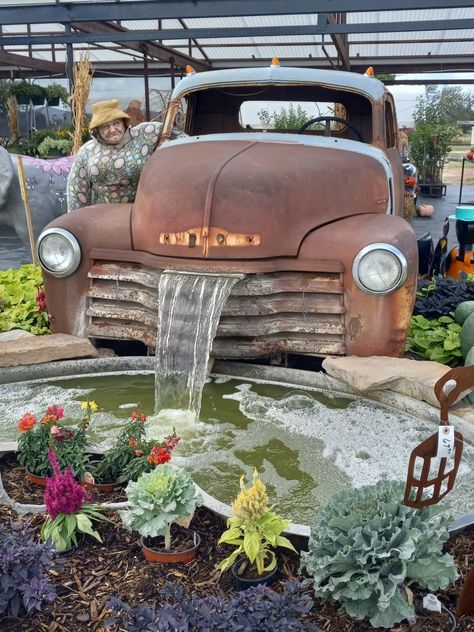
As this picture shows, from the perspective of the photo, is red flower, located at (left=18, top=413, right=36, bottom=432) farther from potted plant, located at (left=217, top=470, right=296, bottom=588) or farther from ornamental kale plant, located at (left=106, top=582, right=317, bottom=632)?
ornamental kale plant, located at (left=106, top=582, right=317, bottom=632)

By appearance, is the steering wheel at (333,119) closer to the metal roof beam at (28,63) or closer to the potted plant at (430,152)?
the metal roof beam at (28,63)

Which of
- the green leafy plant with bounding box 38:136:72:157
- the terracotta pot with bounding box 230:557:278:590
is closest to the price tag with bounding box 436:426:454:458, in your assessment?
the terracotta pot with bounding box 230:557:278:590

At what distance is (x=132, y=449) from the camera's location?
2.92 meters

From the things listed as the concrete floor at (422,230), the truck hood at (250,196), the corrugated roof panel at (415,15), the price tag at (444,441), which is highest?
the corrugated roof panel at (415,15)

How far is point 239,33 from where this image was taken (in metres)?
10.8

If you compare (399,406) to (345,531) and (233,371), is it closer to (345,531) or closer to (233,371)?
(233,371)

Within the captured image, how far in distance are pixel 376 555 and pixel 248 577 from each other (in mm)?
459

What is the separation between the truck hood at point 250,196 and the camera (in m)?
4.05

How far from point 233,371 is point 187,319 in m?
0.55

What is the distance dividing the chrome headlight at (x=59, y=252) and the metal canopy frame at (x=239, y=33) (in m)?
6.27

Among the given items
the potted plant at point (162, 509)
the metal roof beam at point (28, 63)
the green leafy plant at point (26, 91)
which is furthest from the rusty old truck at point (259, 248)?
the green leafy plant at point (26, 91)

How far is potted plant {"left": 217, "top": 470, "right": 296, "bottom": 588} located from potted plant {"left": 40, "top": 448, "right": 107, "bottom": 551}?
516 mm

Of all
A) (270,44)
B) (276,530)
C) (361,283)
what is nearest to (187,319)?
(361,283)

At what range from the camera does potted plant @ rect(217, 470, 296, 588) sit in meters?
2.27
